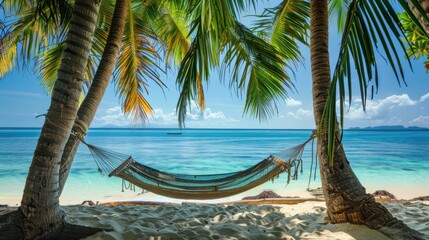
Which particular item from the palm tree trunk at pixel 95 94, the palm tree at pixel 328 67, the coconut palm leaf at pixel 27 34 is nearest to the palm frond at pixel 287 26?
the palm tree at pixel 328 67

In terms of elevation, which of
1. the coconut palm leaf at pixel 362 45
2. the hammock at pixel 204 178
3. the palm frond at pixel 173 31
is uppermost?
the palm frond at pixel 173 31

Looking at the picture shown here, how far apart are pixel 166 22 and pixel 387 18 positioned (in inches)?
124

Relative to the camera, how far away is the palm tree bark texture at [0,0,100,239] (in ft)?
4.62

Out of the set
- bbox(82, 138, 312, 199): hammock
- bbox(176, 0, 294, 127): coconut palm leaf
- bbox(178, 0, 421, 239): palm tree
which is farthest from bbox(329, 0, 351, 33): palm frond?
bbox(82, 138, 312, 199): hammock

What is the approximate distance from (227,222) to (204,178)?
47cm

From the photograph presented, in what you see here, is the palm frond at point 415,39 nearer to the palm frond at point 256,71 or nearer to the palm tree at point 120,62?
the palm frond at point 256,71

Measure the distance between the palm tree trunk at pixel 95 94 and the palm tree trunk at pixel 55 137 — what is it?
1.02 ft

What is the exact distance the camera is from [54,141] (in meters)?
1.43

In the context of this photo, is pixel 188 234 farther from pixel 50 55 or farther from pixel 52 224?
pixel 50 55

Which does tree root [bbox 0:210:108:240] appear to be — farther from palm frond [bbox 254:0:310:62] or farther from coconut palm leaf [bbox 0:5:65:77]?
palm frond [bbox 254:0:310:62]

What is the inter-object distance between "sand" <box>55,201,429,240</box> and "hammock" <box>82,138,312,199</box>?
13 centimetres

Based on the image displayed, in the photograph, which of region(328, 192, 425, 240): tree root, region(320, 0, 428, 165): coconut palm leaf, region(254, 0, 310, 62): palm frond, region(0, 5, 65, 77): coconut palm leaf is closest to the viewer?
region(320, 0, 428, 165): coconut palm leaf

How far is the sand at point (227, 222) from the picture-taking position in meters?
1.58

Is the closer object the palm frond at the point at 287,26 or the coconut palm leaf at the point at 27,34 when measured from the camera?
the palm frond at the point at 287,26
